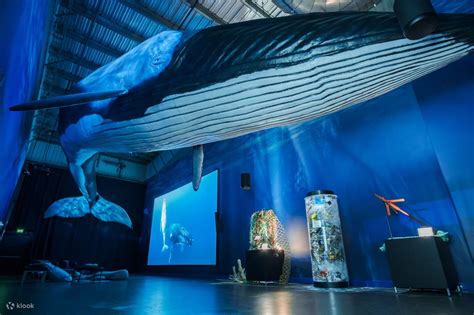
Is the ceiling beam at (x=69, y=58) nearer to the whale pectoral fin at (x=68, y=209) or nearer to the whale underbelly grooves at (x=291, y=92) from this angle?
the whale pectoral fin at (x=68, y=209)

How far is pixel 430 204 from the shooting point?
4215 mm

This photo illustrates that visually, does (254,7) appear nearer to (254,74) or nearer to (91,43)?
(91,43)

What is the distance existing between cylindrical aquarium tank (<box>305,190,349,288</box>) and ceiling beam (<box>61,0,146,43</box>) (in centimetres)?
635

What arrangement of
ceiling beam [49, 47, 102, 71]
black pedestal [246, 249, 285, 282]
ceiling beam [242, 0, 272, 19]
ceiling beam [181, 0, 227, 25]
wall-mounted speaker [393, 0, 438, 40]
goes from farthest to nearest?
1. ceiling beam [49, 47, 102, 71]
2. ceiling beam [181, 0, 227, 25]
3. ceiling beam [242, 0, 272, 19]
4. black pedestal [246, 249, 285, 282]
5. wall-mounted speaker [393, 0, 438, 40]

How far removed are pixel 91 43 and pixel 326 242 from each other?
8105 millimetres

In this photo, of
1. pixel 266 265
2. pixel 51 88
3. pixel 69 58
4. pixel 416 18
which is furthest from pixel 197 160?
pixel 51 88

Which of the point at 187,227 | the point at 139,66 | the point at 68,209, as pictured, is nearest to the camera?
the point at 139,66

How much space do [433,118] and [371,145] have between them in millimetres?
1122

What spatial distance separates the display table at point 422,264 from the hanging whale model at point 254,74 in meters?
3.24

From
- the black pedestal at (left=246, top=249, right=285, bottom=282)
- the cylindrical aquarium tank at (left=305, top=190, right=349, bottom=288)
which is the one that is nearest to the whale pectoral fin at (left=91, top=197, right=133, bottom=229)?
the black pedestal at (left=246, top=249, right=285, bottom=282)

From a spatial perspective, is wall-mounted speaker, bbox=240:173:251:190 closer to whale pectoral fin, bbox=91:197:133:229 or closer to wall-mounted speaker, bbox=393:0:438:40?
whale pectoral fin, bbox=91:197:133:229

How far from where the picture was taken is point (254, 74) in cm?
113

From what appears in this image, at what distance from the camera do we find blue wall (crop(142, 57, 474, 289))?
3.94 metres

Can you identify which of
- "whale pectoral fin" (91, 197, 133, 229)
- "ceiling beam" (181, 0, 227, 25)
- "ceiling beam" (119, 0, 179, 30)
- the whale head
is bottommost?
"whale pectoral fin" (91, 197, 133, 229)
